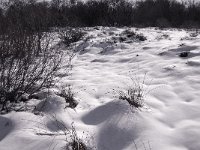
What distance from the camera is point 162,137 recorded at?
9.86ft

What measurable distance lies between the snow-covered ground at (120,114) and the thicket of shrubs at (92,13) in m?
1.18

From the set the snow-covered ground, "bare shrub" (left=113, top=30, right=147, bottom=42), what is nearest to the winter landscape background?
the snow-covered ground

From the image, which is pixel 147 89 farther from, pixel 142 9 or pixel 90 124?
pixel 142 9

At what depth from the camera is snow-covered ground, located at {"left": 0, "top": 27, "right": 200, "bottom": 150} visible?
300 centimetres

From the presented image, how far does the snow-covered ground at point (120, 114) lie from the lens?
3002 millimetres

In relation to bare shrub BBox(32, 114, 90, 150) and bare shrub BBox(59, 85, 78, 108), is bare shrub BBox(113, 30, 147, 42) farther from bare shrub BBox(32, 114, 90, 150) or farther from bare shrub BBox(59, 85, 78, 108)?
bare shrub BBox(32, 114, 90, 150)

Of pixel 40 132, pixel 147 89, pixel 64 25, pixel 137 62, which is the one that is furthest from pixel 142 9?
pixel 40 132

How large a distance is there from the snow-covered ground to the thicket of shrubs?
1.18 m

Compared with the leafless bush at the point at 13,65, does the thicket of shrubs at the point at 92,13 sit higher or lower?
higher

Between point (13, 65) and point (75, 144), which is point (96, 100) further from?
point (75, 144)

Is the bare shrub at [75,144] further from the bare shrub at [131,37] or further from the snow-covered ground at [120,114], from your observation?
the bare shrub at [131,37]

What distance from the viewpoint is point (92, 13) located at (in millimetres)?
14922

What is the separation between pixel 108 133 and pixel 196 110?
1.03 meters

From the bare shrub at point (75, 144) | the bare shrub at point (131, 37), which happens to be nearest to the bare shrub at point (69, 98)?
the bare shrub at point (75, 144)
